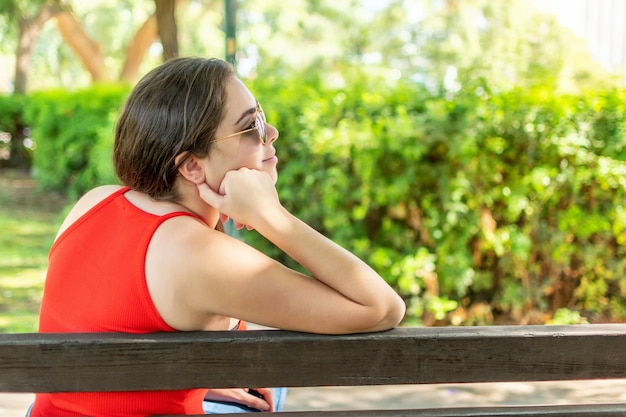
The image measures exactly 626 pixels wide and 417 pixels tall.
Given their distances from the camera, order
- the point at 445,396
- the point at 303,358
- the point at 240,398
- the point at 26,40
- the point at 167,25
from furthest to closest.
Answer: the point at 26,40 < the point at 167,25 < the point at 445,396 < the point at 240,398 < the point at 303,358

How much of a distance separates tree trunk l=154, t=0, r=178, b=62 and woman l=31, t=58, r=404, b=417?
881cm

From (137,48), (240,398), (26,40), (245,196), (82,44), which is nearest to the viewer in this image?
(245,196)

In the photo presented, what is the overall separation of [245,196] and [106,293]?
0.37 meters

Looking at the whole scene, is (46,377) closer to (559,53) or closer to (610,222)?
(610,222)

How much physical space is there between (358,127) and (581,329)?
3948mm

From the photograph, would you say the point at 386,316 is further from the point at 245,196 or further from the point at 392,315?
the point at 245,196

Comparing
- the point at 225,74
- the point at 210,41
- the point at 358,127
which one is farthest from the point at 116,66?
the point at 225,74

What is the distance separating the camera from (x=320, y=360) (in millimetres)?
1545

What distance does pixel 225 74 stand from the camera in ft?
6.29

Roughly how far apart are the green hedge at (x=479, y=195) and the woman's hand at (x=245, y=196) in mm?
3424

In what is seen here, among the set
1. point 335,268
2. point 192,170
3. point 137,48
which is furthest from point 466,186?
point 137,48

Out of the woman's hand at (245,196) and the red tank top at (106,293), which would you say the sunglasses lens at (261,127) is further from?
the red tank top at (106,293)

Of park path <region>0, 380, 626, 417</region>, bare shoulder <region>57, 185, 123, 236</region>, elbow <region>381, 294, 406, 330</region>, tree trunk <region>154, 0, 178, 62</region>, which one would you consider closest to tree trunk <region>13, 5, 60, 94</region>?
tree trunk <region>154, 0, 178, 62</region>

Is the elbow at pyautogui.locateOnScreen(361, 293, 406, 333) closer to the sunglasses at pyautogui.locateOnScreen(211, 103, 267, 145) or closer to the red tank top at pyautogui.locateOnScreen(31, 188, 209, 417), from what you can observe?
the red tank top at pyautogui.locateOnScreen(31, 188, 209, 417)
